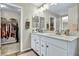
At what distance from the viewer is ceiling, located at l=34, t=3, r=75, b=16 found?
143 centimetres

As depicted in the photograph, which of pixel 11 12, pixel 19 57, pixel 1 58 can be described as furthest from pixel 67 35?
pixel 1 58

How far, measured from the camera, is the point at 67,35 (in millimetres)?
1432

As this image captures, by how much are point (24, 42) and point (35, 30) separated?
0.88 ft

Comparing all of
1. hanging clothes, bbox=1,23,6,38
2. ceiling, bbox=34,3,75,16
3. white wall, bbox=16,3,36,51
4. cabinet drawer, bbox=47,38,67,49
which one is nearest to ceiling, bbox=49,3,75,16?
ceiling, bbox=34,3,75,16

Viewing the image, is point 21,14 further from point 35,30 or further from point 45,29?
point 45,29

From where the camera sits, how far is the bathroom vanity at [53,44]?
1351mm

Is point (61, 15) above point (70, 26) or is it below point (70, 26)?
above

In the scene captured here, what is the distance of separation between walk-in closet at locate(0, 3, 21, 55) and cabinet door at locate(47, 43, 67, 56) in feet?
1.74

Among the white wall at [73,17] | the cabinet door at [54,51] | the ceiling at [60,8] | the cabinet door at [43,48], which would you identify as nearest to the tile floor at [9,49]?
the cabinet door at [43,48]

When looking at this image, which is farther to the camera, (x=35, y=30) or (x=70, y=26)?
(x=35, y=30)

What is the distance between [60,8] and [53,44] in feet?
1.86

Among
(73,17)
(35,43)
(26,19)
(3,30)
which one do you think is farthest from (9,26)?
(73,17)

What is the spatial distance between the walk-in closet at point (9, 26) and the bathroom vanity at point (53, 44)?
11.9 inches

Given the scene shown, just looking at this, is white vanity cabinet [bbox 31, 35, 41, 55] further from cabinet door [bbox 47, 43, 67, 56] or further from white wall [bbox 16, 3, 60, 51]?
cabinet door [bbox 47, 43, 67, 56]
